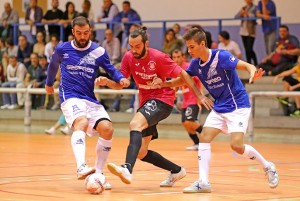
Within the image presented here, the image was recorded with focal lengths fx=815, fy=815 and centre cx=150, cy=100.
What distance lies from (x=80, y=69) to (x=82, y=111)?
1.84ft

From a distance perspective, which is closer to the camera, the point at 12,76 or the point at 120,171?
the point at 120,171

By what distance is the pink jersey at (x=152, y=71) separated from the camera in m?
10.4

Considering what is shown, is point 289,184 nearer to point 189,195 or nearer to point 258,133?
point 189,195

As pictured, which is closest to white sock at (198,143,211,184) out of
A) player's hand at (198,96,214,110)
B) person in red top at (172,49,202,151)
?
player's hand at (198,96,214,110)

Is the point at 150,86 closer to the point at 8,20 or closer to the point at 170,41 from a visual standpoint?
the point at 170,41

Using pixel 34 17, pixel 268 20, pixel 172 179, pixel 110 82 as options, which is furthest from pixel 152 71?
pixel 34 17

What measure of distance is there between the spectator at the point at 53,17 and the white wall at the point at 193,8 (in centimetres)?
195

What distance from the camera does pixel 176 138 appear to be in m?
21.7

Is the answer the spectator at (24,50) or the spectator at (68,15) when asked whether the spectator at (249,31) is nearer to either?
the spectator at (68,15)

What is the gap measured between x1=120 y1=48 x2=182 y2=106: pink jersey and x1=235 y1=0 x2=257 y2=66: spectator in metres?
13.1

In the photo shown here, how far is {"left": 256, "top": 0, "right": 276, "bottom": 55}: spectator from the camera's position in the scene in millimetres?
22688

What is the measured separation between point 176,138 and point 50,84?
36.5ft

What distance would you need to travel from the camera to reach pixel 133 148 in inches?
379

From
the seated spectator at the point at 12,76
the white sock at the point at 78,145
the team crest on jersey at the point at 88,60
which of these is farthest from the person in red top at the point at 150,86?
the seated spectator at the point at 12,76
